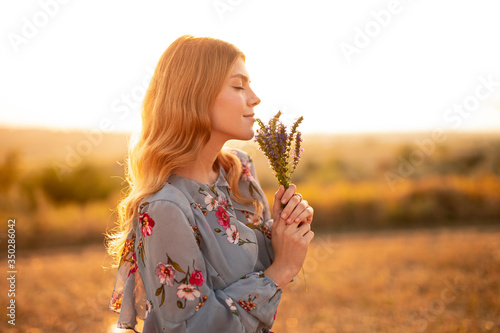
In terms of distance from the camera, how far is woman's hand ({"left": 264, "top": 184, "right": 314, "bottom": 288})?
196 centimetres

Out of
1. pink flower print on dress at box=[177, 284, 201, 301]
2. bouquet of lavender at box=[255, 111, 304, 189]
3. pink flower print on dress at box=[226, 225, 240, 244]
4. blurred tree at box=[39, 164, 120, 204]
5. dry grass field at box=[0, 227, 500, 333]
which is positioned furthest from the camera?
blurred tree at box=[39, 164, 120, 204]

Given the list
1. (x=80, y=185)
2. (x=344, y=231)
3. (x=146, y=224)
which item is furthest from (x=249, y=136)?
(x=80, y=185)

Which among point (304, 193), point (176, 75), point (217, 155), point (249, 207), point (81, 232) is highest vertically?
point (176, 75)

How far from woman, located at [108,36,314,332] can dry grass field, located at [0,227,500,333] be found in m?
3.00

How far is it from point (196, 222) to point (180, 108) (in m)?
0.45

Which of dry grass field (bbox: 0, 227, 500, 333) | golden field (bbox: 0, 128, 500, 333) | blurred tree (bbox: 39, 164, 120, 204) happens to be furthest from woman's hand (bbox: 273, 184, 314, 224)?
blurred tree (bbox: 39, 164, 120, 204)

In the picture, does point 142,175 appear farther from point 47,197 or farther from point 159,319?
point 47,197

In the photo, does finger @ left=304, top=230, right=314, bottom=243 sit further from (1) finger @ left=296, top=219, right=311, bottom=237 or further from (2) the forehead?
(2) the forehead

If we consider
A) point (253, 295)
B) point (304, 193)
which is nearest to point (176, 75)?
point (253, 295)

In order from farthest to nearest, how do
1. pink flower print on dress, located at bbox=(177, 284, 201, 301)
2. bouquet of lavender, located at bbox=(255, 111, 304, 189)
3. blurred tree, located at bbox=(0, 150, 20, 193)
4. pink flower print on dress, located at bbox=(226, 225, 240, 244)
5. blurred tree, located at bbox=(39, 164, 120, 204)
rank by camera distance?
blurred tree, located at bbox=(39, 164, 120, 204) → blurred tree, located at bbox=(0, 150, 20, 193) → bouquet of lavender, located at bbox=(255, 111, 304, 189) → pink flower print on dress, located at bbox=(226, 225, 240, 244) → pink flower print on dress, located at bbox=(177, 284, 201, 301)

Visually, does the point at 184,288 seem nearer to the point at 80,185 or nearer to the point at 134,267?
the point at 134,267

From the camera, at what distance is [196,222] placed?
1880 millimetres

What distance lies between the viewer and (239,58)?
201cm

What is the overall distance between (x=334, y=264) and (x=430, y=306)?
6.63 ft
